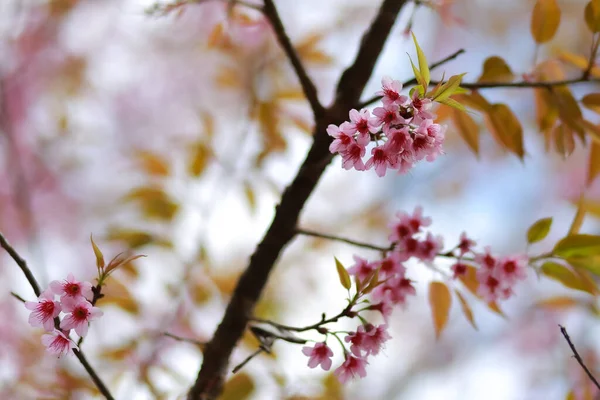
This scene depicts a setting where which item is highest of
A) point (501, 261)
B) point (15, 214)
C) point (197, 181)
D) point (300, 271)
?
point (15, 214)

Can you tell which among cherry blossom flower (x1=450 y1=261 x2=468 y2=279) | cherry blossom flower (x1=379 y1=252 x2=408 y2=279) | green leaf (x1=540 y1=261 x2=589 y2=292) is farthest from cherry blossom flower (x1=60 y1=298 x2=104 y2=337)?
green leaf (x1=540 y1=261 x2=589 y2=292)

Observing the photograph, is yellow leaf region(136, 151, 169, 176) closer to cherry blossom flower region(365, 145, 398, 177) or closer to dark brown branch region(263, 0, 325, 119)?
dark brown branch region(263, 0, 325, 119)

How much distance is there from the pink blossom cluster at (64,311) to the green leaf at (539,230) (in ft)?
1.68

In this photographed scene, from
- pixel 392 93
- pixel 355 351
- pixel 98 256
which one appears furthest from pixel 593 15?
pixel 98 256

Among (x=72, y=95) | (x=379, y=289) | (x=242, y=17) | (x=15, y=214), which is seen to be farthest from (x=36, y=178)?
(x=379, y=289)

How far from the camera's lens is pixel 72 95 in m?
2.13

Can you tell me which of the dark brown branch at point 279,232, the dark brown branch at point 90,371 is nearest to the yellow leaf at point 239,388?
the dark brown branch at point 279,232

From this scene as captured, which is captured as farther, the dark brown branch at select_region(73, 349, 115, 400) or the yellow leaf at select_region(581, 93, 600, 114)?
the yellow leaf at select_region(581, 93, 600, 114)

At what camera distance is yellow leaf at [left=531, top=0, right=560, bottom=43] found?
71 cm

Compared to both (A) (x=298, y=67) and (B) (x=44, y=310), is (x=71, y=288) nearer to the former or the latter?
(B) (x=44, y=310)

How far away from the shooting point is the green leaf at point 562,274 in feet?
2.15

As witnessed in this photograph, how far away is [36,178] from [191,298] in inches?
57.3

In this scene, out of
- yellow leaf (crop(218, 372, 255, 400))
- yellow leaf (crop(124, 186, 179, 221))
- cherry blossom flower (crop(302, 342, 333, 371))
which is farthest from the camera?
yellow leaf (crop(124, 186, 179, 221))

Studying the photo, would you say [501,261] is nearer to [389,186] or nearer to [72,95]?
[72,95]
